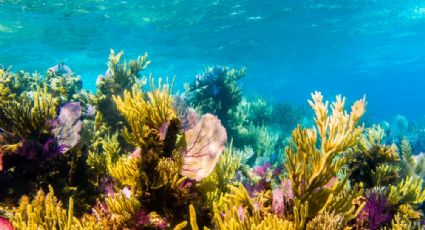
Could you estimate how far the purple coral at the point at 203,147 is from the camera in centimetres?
283

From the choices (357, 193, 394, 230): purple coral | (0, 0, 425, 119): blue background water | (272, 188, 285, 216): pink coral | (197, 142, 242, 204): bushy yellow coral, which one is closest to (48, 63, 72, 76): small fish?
(197, 142, 242, 204): bushy yellow coral

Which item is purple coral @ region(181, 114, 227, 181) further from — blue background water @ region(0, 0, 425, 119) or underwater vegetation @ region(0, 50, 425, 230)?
blue background water @ region(0, 0, 425, 119)

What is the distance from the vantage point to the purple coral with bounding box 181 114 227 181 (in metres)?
2.83

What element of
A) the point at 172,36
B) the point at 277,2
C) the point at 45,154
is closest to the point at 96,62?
the point at 172,36

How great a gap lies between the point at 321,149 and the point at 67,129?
3031 millimetres

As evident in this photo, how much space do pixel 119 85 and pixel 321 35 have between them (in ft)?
110

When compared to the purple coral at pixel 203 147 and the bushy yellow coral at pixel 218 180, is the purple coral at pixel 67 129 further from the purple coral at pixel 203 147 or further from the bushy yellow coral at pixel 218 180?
the bushy yellow coral at pixel 218 180

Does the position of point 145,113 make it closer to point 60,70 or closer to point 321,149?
point 321,149

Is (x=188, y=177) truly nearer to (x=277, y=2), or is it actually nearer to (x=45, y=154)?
(x=45, y=154)

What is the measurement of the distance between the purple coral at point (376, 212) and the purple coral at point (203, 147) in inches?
67.8

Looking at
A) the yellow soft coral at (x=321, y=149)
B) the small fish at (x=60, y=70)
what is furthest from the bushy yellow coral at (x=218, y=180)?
the small fish at (x=60, y=70)

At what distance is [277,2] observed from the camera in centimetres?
2412

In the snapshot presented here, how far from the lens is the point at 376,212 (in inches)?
132

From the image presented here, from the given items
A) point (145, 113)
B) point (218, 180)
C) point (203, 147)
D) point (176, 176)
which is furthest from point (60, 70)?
point (176, 176)
